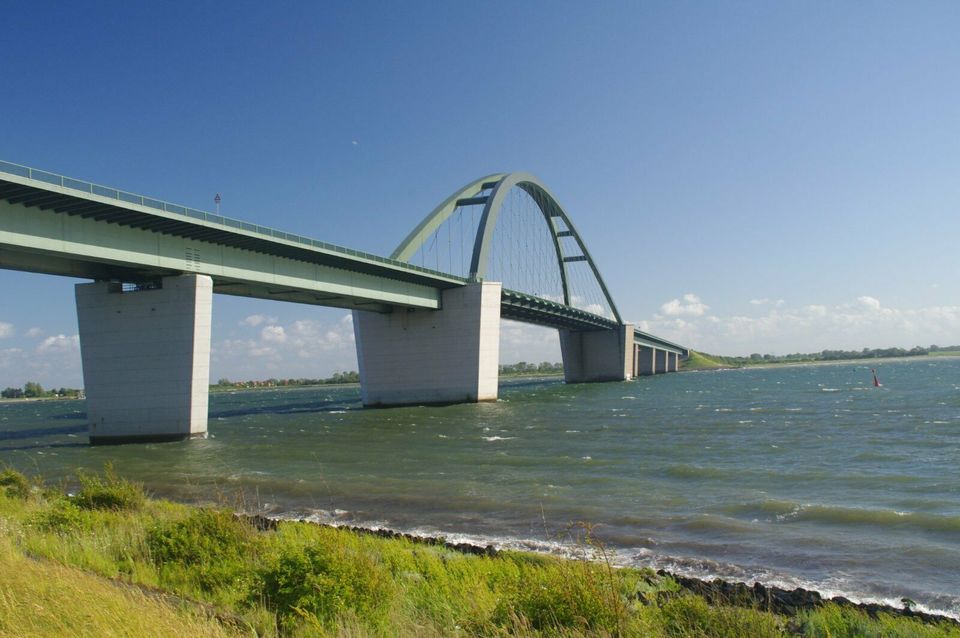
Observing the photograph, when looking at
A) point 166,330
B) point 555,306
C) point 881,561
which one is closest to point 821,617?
point 881,561

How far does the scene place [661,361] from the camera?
172 m

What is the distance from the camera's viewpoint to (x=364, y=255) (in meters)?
49.3

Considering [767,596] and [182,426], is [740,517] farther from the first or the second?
[182,426]

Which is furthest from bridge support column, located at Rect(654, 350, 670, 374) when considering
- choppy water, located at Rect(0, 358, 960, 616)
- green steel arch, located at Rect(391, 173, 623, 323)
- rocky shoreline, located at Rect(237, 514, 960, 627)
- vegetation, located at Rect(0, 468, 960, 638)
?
vegetation, located at Rect(0, 468, 960, 638)

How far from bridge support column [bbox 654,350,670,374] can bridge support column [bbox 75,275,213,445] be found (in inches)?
5533

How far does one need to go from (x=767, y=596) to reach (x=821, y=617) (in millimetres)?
1019

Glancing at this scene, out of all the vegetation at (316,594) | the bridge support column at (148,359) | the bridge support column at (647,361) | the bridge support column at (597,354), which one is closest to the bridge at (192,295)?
the bridge support column at (148,359)

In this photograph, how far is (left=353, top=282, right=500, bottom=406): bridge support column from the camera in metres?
60.0

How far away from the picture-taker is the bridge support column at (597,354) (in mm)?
116312

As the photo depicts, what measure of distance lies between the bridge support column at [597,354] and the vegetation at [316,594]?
356ft

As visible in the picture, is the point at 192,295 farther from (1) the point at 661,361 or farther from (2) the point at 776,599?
(1) the point at 661,361

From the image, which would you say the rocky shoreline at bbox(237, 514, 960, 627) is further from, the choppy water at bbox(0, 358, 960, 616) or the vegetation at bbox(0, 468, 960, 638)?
the choppy water at bbox(0, 358, 960, 616)

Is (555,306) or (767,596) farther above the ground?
(555,306)

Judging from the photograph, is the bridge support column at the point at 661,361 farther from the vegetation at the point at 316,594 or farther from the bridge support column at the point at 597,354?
the vegetation at the point at 316,594
